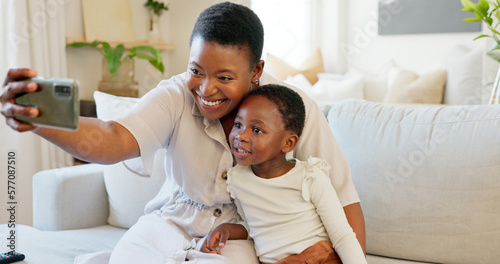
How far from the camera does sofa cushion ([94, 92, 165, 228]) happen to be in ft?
6.27

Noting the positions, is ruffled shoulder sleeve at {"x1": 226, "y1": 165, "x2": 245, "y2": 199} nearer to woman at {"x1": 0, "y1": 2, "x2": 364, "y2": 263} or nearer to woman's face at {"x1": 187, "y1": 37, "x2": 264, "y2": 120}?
woman at {"x1": 0, "y1": 2, "x2": 364, "y2": 263}

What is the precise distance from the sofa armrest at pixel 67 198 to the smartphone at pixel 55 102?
3.58 ft

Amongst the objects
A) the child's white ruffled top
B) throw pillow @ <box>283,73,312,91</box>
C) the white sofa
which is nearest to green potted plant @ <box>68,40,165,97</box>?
throw pillow @ <box>283,73,312,91</box>

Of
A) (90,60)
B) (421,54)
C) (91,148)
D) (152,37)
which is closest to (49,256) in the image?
(91,148)

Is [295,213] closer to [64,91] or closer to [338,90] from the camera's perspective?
[64,91]

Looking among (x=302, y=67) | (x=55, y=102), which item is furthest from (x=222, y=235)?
(x=302, y=67)

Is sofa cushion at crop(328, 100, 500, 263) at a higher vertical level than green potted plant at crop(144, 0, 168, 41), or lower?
lower

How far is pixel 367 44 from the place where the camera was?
4.81 m

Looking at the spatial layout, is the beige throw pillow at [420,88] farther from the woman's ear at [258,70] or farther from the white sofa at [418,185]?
the woman's ear at [258,70]

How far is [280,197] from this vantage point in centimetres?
127

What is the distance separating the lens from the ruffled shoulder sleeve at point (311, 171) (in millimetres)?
1253

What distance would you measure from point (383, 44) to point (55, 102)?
13.9 ft

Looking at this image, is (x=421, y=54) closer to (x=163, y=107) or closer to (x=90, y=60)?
(x=90, y=60)

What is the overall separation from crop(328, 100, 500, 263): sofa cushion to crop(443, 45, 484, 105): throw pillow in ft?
7.20
